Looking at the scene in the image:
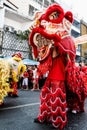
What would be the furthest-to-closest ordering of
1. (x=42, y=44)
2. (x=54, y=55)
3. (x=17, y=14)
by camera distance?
(x=17, y=14) < (x=42, y=44) < (x=54, y=55)

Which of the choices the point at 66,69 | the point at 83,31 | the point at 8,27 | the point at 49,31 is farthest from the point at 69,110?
the point at 83,31

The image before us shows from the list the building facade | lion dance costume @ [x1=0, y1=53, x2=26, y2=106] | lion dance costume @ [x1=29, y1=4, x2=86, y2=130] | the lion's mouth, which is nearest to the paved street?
lion dance costume @ [x1=29, y1=4, x2=86, y2=130]

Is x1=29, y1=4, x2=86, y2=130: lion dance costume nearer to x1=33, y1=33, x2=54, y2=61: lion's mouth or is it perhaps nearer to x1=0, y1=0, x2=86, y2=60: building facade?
x1=33, y1=33, x2=54, y2=61: lion's mouth

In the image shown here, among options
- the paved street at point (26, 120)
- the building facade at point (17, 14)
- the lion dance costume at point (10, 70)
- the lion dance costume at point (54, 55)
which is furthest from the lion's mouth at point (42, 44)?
the building facade at point (17, 14)

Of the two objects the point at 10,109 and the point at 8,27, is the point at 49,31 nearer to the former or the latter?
the point at 10,109

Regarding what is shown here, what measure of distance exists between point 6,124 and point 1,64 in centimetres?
231

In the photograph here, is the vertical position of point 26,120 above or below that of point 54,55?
below

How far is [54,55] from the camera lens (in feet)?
17.9

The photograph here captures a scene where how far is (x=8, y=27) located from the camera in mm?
23031

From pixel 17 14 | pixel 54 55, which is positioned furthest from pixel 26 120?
pixel 17 14

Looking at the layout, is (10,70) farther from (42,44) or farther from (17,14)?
(17,14)

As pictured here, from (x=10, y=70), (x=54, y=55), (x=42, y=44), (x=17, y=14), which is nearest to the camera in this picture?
(x=54, y=55)

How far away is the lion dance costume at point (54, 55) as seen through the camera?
522 cm

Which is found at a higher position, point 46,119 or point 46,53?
point 46,53
